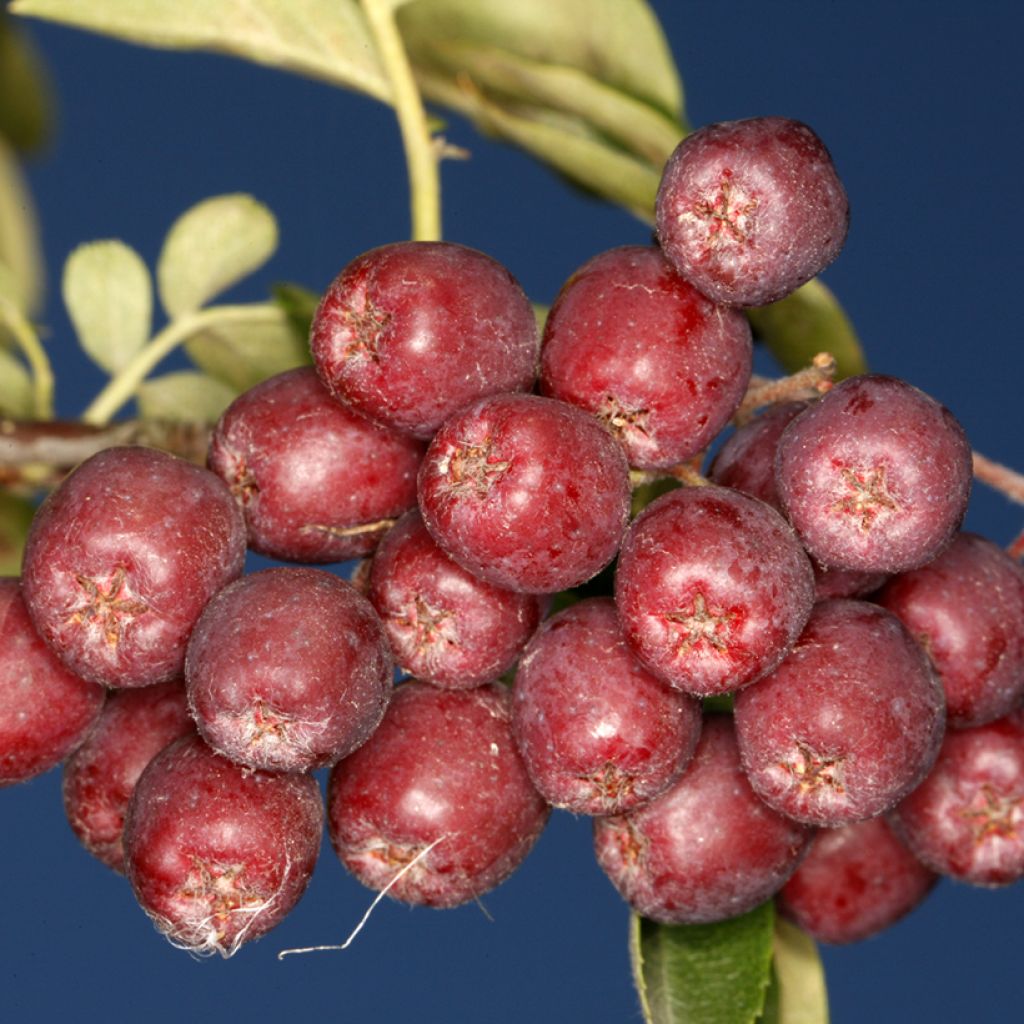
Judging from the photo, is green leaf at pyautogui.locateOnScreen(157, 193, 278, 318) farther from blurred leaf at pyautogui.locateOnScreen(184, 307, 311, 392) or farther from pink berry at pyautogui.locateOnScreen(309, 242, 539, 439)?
pink berry at pyautogui.locateOnScreen(309, 242, 539, 439)

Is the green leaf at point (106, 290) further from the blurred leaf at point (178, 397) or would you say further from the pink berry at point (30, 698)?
the pink berry at point (30, 698)

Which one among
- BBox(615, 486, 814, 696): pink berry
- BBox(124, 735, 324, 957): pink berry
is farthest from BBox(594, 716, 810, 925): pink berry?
BBox(124, 735, 324, 957): pink berry

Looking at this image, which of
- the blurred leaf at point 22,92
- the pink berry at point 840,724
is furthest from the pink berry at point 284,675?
the blurred leaf at point 22,92

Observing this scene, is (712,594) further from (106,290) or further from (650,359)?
(106,290)

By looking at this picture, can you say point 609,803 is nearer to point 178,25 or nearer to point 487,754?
point 487,754

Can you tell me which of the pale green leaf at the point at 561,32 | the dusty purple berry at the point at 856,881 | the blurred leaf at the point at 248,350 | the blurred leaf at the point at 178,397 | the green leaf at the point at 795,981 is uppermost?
the pale green leaf at the point at 561,32

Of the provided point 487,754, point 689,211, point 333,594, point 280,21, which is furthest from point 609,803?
point 280,21

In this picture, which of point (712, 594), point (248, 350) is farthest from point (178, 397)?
point (712, 594)
